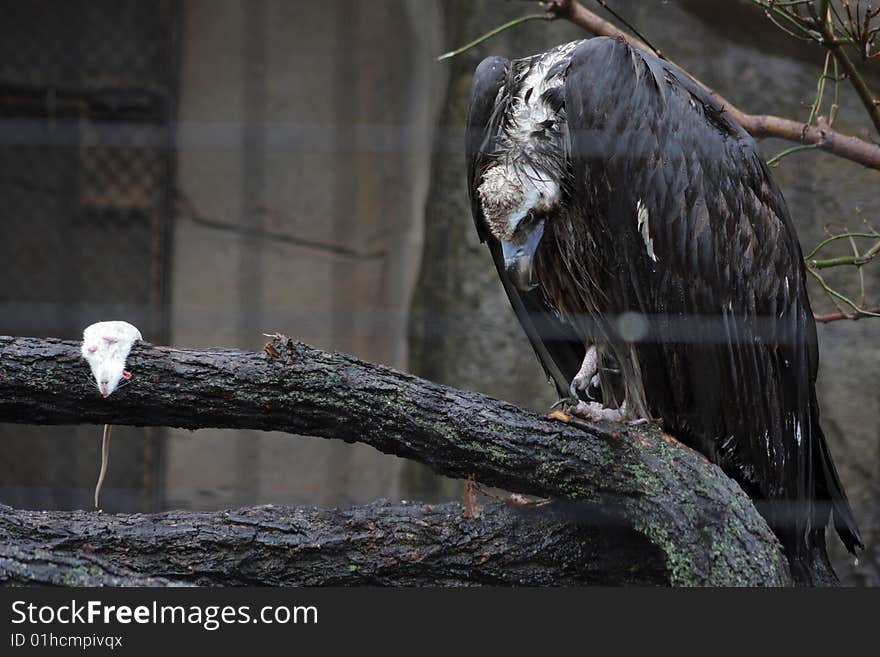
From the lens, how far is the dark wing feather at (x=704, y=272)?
2.12 meters

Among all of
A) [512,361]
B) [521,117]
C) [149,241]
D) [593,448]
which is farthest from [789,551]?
[149,241]

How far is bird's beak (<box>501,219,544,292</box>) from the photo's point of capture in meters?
2.18

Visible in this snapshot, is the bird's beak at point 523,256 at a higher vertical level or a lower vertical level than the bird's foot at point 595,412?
higher

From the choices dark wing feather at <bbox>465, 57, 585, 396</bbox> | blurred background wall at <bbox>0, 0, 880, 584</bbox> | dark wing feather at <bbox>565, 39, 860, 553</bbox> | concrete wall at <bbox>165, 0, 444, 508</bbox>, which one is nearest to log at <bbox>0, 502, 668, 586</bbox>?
dark wing feather at <bbox>565, 39, 860, 553</bbox>

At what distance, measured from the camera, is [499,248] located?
2.36 m

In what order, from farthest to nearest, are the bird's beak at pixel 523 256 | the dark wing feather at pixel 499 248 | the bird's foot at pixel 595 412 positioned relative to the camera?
the dark wing feather at pixel 499 248
the bird's beak at pixel 523 256
the bird's foot at pixel 595 412

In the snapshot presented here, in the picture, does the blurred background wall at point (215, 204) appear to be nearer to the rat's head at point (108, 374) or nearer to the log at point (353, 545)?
the log at point (353, 545)

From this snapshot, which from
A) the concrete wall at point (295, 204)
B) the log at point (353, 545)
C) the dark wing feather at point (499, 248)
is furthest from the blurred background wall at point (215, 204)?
the log at point (353, 545)

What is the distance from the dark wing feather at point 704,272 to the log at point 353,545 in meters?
0.40

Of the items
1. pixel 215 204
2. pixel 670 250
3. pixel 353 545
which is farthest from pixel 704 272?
pixel 215 204

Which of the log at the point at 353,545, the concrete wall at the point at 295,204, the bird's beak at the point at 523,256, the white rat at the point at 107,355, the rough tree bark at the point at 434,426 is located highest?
the concrete wall at the point at 295,204

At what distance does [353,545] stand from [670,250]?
86 centimetres

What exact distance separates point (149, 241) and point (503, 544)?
2.81 meters

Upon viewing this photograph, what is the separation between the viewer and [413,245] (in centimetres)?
420
